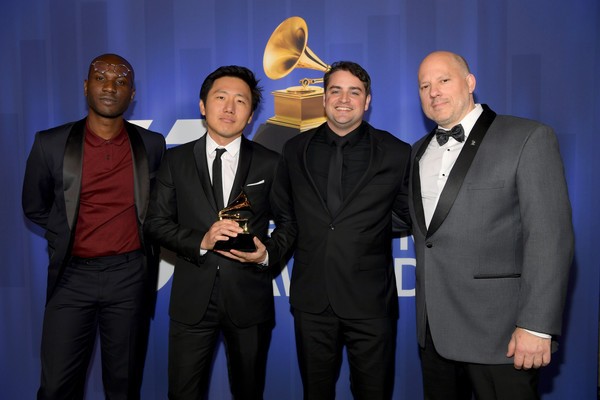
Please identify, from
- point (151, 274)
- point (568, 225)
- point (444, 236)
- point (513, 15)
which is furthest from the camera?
point (513, 15)

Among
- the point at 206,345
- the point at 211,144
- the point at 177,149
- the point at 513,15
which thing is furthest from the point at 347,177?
the point at 513,15

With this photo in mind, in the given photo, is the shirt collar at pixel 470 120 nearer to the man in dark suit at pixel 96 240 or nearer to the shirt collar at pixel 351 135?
the shirt collar at pixel 351 135

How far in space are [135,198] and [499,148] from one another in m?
1.95

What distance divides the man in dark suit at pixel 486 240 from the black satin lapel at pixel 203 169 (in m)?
1.06

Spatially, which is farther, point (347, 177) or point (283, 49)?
point (283, 49)

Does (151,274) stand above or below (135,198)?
below

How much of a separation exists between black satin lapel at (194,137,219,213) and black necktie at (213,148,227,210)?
0.09ft

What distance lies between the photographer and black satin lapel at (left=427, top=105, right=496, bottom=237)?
88.4 inches

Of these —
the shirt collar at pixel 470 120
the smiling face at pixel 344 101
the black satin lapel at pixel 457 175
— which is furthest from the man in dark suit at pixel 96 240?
the shirt collar at pixel 470 120

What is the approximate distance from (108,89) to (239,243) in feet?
4.01

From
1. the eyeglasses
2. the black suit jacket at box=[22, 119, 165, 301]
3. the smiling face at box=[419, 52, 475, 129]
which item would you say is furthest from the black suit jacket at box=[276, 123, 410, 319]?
the eyeglasses

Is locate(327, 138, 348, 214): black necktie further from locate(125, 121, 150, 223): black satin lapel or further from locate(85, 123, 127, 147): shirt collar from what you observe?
locate(85, 123, 127, 147): shirt collar

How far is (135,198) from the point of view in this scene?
2824 millimetres

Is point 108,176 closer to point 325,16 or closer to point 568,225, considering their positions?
point 325,16
